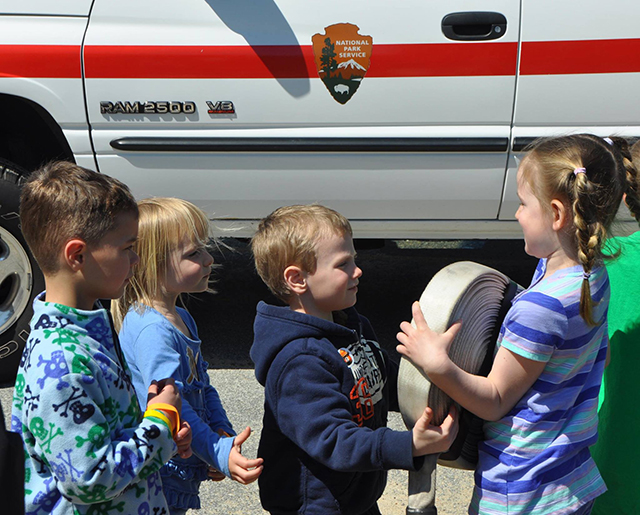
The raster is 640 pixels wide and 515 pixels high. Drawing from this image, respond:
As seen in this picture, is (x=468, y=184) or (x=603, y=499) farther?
(x=468, y=184)

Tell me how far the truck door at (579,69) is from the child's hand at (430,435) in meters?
2.15

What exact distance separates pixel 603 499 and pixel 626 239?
0.64 meters

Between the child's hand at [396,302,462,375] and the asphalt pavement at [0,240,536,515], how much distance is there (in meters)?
0.82

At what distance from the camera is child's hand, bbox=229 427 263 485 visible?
1750 millimetres

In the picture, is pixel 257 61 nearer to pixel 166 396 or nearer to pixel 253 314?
pixel 253 314

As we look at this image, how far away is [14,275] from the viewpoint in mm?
3623

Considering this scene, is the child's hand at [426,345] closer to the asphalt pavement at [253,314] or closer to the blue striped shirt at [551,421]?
the blue striped shirt at [551,421]

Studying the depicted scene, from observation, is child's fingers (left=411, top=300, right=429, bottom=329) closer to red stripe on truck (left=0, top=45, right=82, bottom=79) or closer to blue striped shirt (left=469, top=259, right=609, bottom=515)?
blue striped shirt (left=469, top=259, right=609, bottom=515)

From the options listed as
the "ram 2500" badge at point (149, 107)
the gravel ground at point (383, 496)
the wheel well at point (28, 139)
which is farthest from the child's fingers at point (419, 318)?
the wheel well at point (28, 139)

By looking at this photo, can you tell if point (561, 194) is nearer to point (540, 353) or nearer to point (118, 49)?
point (540, 353)

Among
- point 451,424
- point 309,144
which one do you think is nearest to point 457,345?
point 451,424

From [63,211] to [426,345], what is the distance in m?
0.78

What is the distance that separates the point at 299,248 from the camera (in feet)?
5.98

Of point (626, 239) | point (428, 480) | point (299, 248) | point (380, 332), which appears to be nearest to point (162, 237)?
point (299, 248)
